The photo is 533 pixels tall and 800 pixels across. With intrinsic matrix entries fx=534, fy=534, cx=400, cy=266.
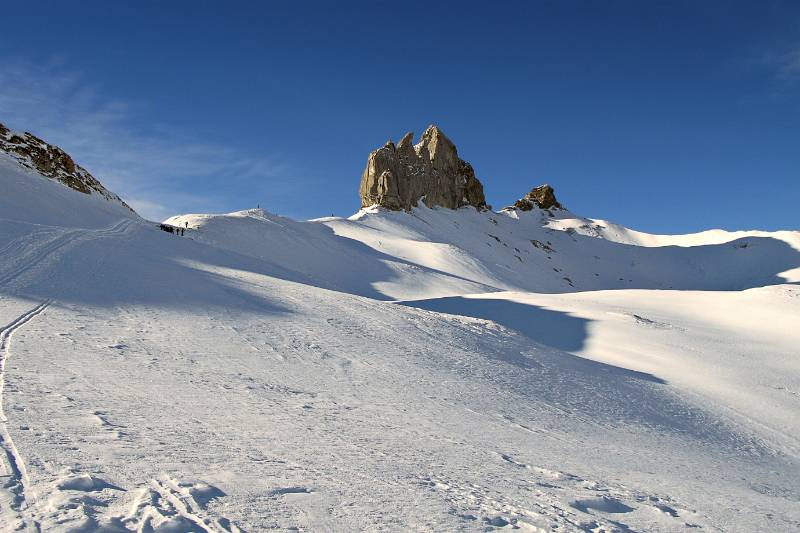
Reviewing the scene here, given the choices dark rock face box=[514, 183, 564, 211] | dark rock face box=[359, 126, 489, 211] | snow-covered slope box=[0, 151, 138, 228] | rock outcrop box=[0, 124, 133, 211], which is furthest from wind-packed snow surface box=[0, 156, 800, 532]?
dark rock face box=[514, 183, 564, 211]

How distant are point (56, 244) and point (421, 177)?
248ft

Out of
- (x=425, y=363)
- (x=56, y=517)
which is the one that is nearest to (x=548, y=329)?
(x=425, y=363)

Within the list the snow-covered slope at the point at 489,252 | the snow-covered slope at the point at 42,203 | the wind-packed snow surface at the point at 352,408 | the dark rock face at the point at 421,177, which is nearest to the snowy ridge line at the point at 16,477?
the wind-packed snow surface at the point at 352,408

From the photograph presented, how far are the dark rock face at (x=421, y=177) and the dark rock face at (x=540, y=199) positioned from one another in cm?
2462

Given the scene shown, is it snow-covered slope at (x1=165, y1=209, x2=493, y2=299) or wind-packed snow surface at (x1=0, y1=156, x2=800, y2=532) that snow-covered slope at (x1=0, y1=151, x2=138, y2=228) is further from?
snow-covered slope at (x1=165, y1=209, x2=493, y2=299)

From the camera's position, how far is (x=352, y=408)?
7.21m

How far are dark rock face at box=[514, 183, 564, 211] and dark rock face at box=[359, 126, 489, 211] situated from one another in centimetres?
2462

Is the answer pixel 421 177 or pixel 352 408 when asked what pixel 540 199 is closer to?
pixel 421 177

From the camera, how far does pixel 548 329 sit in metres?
19.4

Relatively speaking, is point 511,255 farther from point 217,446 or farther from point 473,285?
point 217,446

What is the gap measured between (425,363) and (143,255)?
12.4 m

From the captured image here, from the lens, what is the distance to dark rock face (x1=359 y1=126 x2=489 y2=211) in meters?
82.0

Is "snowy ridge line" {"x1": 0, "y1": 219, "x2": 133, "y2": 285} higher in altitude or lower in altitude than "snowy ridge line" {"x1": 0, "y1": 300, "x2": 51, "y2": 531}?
higher

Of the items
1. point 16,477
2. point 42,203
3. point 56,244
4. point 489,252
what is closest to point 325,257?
point 42,203
